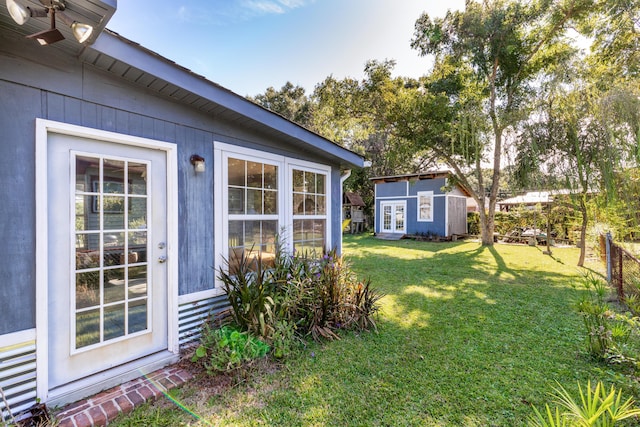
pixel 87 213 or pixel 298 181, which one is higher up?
pixel 298 181

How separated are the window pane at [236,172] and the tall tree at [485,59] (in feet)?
24.6

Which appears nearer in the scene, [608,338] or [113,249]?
[113,249]

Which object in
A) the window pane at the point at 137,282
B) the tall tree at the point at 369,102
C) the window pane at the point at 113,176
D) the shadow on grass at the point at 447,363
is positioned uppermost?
the tall tree at the point at 369,102

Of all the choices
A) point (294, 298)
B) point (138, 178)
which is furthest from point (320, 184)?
point (138, 178)

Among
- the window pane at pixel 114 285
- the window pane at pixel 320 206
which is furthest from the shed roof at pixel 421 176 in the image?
the window pane at pixel 114 285

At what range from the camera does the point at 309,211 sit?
476 centimetres

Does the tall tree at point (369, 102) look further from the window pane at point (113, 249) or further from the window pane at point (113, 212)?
the window pane at point (113, 249)

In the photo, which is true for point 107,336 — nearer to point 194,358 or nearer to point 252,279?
point 194,358

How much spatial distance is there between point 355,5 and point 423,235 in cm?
1098

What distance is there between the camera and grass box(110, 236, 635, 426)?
2227mm

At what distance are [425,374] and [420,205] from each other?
13.3m

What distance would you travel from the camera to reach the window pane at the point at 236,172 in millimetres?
3551

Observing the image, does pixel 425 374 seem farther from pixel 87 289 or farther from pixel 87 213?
pixel 87 213

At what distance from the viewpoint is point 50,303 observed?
2.23 m
